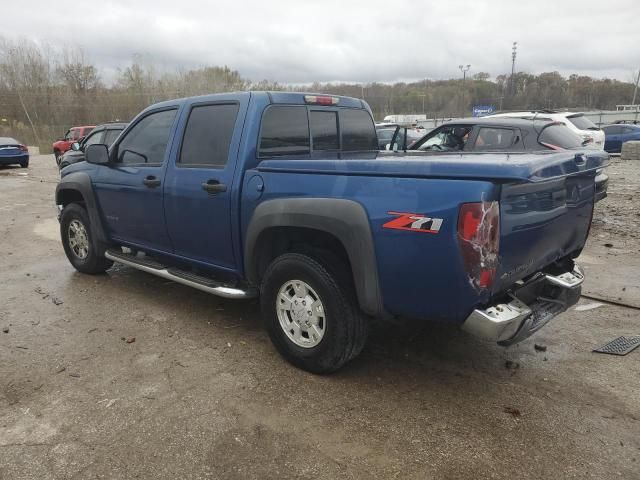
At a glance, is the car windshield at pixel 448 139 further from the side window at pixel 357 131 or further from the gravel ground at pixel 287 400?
the gravel ground at pixel 287 400

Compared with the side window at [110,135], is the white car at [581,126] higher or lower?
lower

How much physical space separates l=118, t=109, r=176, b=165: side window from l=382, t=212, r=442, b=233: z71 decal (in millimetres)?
2535

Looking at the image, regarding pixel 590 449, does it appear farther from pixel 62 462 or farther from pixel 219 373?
pixel 62 462

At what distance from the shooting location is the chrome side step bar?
3.93m

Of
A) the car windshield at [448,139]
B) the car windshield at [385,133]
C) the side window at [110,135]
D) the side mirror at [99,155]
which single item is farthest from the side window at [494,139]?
the car windshield at [385,133]

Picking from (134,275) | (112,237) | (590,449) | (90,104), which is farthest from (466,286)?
(90,104)

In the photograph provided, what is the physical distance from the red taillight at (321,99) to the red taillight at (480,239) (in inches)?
85.4

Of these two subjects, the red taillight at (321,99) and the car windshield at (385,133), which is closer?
the red taillight at (321,99)

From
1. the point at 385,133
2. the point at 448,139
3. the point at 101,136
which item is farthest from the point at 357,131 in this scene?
the point at 385,133

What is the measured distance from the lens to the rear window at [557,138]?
708 centimetres

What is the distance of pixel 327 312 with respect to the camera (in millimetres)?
3281

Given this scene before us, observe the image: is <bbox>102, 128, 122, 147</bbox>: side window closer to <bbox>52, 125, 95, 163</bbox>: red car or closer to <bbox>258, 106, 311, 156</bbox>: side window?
<bbox>258, 106, 311, 156</bbox>: side window

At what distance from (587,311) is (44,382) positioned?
178 inches

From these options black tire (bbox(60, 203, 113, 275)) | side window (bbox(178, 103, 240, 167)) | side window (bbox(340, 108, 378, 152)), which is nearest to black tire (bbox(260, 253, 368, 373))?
side window (bbox(178, 103, 240, 167))
